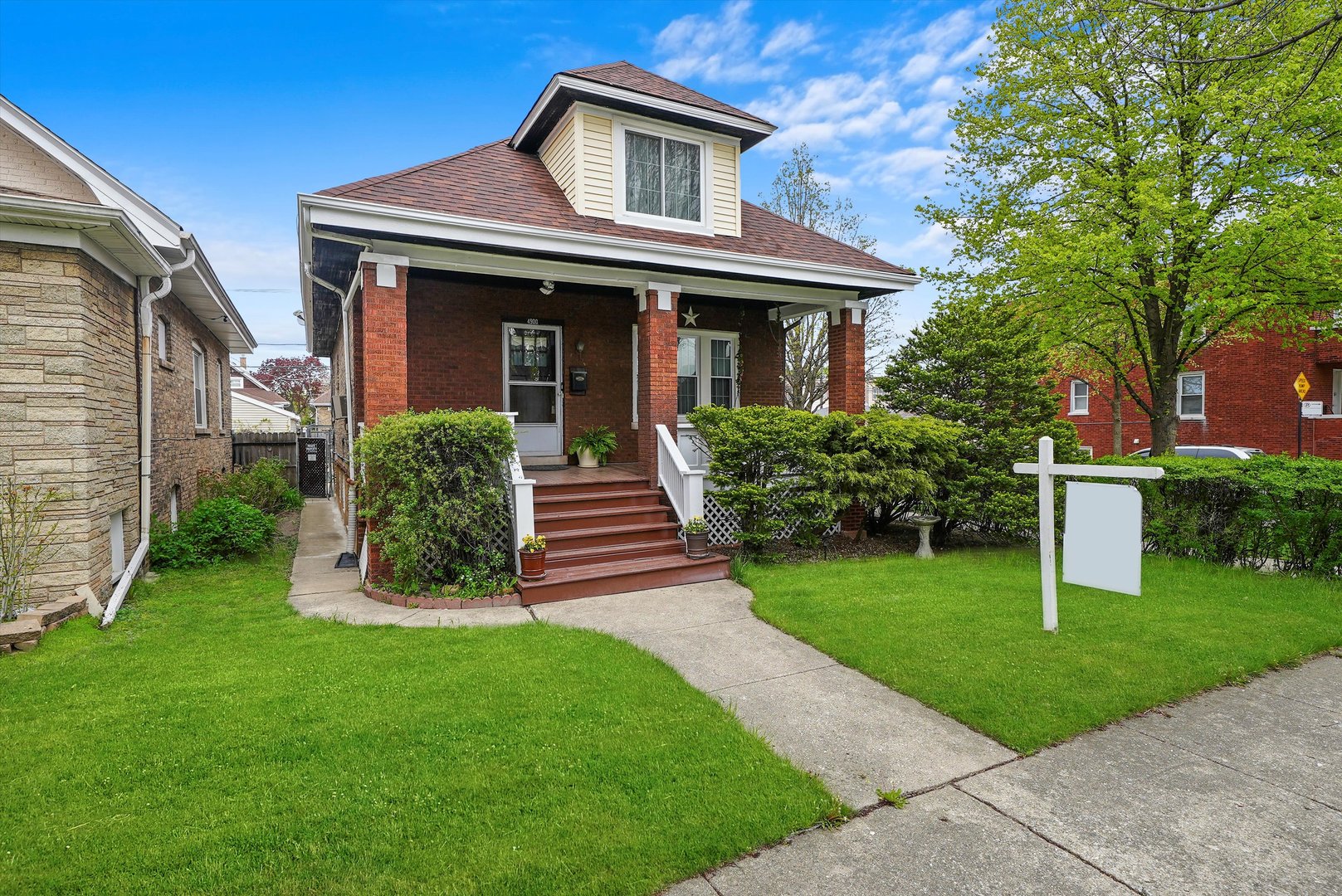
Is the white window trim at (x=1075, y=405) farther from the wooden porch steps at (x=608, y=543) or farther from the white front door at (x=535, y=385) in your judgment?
the wooden porch steps at (x=608, y=543)

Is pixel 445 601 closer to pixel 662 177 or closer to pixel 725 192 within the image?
pixel 662 177

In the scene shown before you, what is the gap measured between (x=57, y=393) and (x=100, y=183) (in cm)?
404

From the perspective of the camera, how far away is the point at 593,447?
9.95 meters

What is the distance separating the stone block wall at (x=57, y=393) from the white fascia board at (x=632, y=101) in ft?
19.5

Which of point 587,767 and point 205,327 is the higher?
point 205,327

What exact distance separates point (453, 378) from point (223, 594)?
4.12m

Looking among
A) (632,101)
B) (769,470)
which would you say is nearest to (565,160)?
(632,101)

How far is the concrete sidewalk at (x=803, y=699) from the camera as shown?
3373 millimetres

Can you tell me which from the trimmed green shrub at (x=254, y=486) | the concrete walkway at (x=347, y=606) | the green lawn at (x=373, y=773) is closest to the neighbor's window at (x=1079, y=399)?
the concrete walkway at (x=347, y=606)

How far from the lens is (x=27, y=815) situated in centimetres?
283

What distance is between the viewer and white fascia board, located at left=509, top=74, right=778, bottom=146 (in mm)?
8992

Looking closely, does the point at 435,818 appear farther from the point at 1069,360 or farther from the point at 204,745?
the point at 1069,360

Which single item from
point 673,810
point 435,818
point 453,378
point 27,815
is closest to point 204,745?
point 27,815

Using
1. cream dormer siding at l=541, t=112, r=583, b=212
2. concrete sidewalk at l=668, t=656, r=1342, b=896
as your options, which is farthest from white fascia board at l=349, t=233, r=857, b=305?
concrete sidewalk at l=668, t=656, r=1342, b=896
